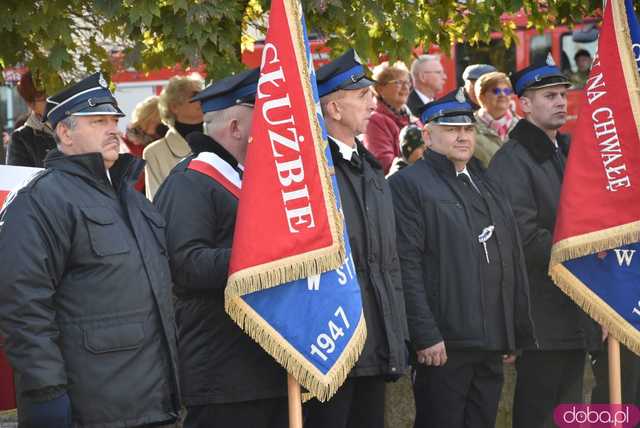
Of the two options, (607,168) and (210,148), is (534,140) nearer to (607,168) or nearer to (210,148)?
(607,168)

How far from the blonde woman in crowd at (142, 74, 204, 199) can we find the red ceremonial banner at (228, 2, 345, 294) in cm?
264

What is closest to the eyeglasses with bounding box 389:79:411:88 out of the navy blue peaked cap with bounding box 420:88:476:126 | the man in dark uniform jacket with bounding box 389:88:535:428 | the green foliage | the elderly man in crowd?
the elderly man in crowd

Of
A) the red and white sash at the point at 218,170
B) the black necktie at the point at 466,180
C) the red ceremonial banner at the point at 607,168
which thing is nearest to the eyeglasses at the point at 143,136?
the black necktie at the point at 466,180

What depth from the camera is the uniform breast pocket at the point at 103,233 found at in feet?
15.8

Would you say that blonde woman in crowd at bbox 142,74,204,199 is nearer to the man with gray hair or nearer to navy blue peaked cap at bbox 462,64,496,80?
navy blue peaked cap at bbox 462,64,496,80

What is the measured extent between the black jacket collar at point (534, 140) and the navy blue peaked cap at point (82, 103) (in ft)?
9.69

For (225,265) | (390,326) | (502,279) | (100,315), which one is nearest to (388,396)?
(502,279)

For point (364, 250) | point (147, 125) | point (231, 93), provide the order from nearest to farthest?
point (231, 93), point (364, 250), point (147, 125)

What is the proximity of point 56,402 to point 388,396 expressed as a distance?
3.27m

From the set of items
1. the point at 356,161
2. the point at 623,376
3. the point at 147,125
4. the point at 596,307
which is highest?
the point at 147,125

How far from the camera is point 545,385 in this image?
23.1 ft

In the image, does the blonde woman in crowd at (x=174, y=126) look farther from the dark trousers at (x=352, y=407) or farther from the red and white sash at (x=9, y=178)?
the dark trousers at (x=352, y=407)

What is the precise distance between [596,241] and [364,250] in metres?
1.69

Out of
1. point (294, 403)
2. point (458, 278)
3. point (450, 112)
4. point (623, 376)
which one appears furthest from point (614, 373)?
point (294, 403)
